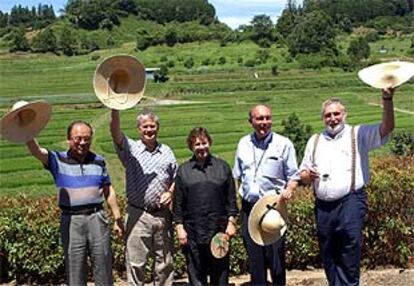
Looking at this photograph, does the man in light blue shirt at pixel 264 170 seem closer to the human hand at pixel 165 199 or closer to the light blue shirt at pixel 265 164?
the light blue shirt at pixel 265 164

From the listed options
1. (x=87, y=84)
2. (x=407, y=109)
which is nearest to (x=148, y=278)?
(x=407, y=109)

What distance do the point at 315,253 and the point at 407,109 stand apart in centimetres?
4562

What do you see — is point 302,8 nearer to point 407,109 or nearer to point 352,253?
point 407,109

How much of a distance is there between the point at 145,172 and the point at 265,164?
83 cm

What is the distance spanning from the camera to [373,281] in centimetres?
570

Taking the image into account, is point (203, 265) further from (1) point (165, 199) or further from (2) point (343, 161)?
(2) point (343, 161)

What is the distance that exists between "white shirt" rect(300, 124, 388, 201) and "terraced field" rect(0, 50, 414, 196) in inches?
882

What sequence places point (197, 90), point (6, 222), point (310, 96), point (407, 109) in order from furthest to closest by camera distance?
point (197, 90) → point (310, 96) → point (407, 109) → point (6, 222)

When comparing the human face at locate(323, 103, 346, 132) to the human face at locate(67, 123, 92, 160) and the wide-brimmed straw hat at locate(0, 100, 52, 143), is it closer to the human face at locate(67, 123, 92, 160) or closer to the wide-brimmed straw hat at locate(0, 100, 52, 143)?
the human face at locate(67, 123, 92, 160)

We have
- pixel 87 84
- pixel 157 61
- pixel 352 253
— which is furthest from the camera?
pixel 157 61

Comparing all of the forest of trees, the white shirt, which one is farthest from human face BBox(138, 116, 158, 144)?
the forest of trees

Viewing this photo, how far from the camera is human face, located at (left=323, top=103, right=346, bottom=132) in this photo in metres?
4.48

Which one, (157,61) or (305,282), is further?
(157,61)

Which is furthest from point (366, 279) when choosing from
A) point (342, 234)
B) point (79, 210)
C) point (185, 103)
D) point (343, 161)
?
point (185, 103)
